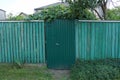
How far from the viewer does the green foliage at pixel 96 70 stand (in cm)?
754

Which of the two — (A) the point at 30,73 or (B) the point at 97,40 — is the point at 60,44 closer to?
(B) the point at 97,40

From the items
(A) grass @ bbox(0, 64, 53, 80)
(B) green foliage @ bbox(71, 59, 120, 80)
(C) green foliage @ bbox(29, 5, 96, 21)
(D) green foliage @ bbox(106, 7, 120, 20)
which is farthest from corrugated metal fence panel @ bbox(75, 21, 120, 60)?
(A) grass @ bbox(0, 64, 53, 80)

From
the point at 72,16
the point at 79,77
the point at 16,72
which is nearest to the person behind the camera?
the point at 79,77

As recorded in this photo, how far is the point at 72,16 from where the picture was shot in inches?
356

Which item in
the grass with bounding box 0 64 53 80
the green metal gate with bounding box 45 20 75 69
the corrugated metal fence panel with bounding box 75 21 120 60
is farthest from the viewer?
the corrugated metal fence panel with bounding box 75 21 120 60

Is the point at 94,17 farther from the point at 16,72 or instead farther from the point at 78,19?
the point at 16,72

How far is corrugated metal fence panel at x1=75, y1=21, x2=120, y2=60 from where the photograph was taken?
30.1 ft

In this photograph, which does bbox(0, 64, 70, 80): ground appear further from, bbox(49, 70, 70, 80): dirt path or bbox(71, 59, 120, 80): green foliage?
bbox(71, 59, 120, 80): green foliage

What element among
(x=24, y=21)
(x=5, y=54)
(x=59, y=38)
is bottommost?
(x=5, y=54)

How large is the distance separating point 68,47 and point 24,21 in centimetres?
203

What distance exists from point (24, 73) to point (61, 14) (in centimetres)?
270

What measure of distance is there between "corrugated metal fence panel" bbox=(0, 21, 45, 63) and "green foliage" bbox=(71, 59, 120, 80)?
175cm

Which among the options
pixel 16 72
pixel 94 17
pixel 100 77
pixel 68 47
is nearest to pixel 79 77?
pixel 100 77

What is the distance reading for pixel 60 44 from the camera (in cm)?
901
